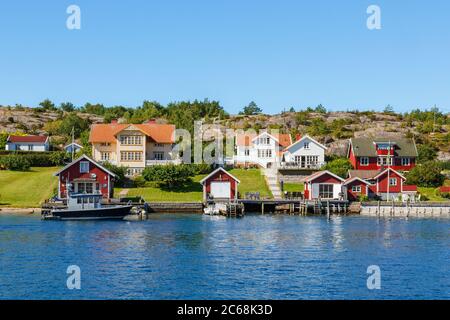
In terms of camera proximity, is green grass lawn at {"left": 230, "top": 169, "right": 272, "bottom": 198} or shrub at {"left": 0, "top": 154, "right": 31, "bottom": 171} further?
shrub at {"left": 0, "top": 154, "right": 31, "bottom": 171}

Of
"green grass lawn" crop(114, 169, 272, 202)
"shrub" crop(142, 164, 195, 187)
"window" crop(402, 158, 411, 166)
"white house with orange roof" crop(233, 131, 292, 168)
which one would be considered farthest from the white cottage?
"shrub" crop(142, 164, 195, 187)

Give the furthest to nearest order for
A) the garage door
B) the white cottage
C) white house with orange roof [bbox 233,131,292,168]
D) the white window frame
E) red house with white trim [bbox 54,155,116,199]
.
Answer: white house with orange roof [bbox 233,131,292,168] < the white cottage < the white window frame < the garage door < red house with white trim [bbox 54,155,116,199]

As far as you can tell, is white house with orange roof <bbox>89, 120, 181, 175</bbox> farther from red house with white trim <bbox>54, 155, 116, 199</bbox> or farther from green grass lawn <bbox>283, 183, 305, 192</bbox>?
green grass lawn <bbox>283, 183, 305, 192</bbox>

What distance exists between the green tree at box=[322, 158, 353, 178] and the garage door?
56.4ft

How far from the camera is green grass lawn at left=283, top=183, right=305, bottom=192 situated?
3602 inches

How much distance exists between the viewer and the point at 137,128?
100 m

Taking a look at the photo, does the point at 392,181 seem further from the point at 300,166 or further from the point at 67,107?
the point at 67,107

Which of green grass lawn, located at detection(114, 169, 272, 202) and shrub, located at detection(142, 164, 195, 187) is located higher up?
shrub, located at detection(142, 164, 195, 187)

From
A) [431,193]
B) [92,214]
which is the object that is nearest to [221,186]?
[92,214]

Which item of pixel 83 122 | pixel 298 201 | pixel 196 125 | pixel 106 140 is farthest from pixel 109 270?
pixel 83 122

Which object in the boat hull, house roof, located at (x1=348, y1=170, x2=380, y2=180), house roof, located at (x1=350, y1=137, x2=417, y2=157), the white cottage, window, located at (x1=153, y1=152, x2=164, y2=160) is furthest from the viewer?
window, located at (x1=153, y1=152, x2=164, y2=160)

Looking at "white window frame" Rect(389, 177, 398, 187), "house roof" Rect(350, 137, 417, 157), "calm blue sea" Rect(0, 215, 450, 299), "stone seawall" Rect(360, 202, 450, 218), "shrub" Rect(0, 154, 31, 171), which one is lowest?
"calm blue sea" Rect(0, 215, 450, 299)

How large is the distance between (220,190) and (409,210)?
23.4 metres

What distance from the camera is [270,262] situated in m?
45.8
